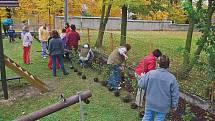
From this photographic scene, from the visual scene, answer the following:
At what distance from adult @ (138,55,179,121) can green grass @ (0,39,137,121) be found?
2.10m

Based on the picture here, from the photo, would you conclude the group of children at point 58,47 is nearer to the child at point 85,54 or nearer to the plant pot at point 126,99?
the child at point 85,54

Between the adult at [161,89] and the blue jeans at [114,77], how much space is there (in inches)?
168

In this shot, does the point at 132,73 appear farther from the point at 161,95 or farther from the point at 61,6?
the point at 61,6

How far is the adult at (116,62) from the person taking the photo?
36.6 ft

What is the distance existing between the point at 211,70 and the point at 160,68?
2399mm

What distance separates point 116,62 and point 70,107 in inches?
86.8

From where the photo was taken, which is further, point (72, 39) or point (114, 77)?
point (72, 39)

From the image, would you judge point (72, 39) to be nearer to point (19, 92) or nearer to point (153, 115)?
point (19, 92)

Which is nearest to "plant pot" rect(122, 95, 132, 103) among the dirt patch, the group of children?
the dirt patch

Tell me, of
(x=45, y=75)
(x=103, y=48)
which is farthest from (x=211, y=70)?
(x=103, y=48)

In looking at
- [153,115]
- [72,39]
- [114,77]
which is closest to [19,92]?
[114,77]

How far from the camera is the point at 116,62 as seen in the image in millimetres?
11445

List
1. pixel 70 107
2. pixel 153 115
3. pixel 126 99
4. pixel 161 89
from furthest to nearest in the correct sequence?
1. pixel 126 99
2. pixel 70 107
3. pixel 153 115
4. pixel 161 89

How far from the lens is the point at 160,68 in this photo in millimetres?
7145
